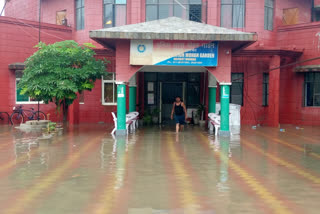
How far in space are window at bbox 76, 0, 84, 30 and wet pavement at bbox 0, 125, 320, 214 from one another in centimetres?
886

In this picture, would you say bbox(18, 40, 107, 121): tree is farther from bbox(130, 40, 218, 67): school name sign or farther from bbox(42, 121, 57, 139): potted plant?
bbox(130, 40, 218, 67): school name sign

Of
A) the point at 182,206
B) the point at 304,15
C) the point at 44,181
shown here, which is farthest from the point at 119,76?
the point at 304,15

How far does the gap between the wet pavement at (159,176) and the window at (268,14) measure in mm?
8349

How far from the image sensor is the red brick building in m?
16.2

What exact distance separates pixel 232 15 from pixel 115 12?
6129 millimetres

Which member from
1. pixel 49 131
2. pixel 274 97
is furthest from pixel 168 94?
pixel 49 131

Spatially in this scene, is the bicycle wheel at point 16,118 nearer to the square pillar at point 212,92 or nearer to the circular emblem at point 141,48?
the circular emblem at point 141,48

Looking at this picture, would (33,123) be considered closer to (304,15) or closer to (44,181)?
(44,181)

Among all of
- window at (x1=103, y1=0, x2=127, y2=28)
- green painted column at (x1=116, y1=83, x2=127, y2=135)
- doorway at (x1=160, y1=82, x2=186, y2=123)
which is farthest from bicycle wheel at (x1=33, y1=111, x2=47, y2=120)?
green painted column at (x1=116, y1=83, x2=127, y2=135)

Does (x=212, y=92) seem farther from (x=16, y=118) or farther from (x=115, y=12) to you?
(x=16, y=118)

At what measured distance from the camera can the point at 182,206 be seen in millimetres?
4664

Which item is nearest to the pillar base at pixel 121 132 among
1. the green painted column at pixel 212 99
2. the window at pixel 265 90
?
the green painted column at pixel 212 99

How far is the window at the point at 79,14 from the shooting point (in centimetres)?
1762

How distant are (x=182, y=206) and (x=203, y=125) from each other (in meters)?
11.4
